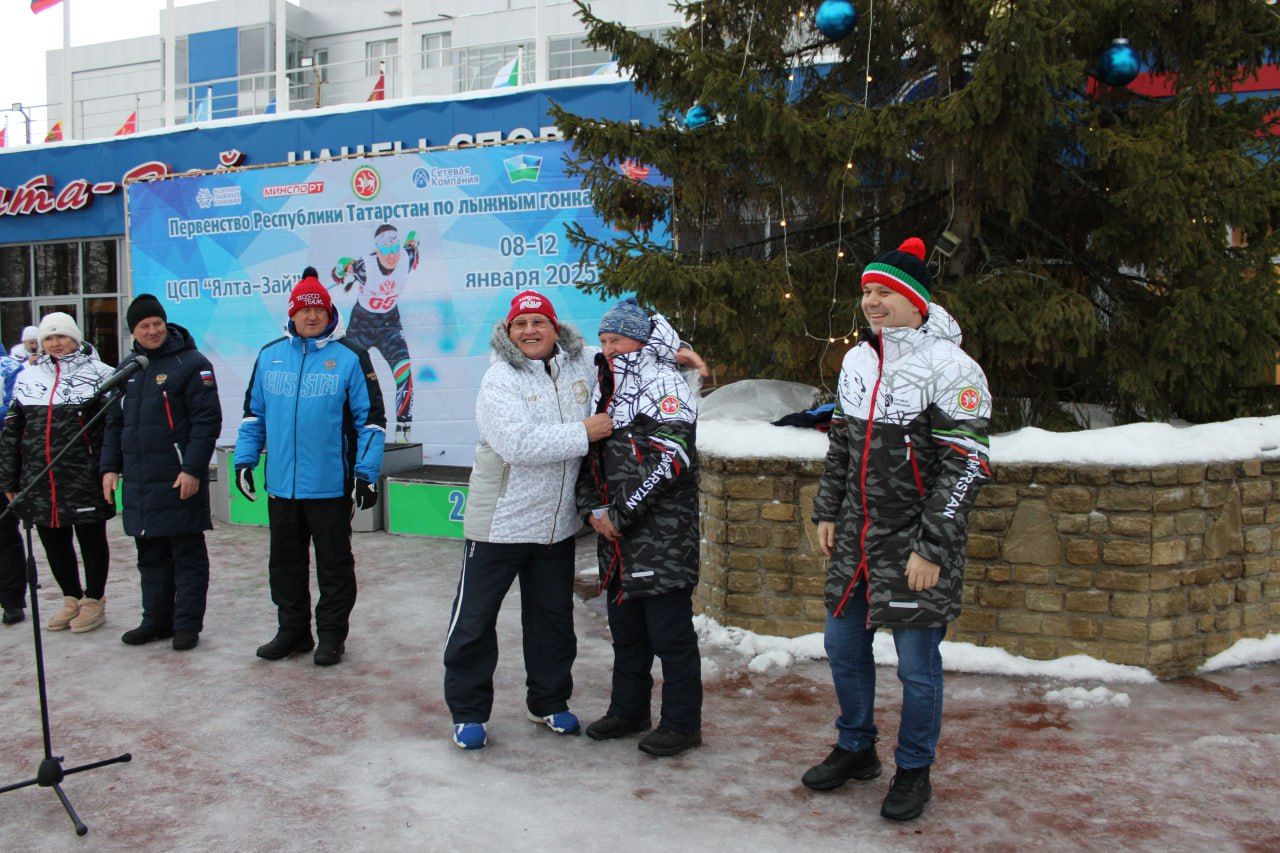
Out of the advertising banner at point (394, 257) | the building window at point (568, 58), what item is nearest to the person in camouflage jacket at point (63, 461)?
the advertising banner at point (394, 257)

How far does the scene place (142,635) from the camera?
5449 millimetres

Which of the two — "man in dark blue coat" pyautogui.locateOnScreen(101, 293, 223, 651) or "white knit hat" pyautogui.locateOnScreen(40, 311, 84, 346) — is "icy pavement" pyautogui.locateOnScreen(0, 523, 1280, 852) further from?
"white knit hat" pyautogui.locateOnScreen(40, 311, 84, 346)

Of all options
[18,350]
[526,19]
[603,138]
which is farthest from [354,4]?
[603,138]

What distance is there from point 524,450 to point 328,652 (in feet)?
6.54

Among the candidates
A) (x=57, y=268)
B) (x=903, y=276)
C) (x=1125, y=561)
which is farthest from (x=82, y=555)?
(x=57, y=268)

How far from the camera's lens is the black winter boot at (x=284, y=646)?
5.17m

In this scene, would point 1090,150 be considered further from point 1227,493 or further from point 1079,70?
point 1227,493

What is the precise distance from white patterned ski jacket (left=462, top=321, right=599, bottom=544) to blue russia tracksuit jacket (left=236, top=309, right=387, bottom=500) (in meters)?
1.20

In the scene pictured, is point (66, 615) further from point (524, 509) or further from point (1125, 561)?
point (1125, 561)

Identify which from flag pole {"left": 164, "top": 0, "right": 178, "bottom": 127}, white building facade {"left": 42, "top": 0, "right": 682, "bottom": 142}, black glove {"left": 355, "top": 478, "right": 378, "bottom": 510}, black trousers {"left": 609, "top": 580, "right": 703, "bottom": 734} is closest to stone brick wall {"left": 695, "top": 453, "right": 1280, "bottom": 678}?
black trousers {"left": 609, "top": 580, "right": 703, "bottom": 734}

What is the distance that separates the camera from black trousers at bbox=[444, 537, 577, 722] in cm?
404

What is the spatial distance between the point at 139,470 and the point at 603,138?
305 cm

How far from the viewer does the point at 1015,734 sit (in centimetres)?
410

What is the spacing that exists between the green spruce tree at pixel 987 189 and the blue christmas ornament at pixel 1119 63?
163mm
